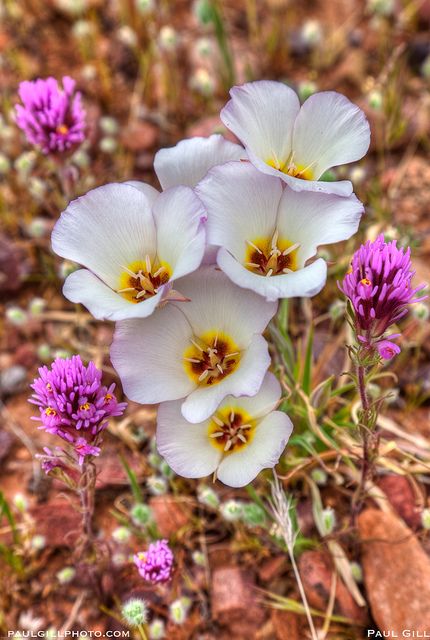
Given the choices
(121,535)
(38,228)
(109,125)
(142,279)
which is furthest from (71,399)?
(109,125)

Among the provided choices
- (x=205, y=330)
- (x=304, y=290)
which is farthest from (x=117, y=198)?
(x=304, y=290)

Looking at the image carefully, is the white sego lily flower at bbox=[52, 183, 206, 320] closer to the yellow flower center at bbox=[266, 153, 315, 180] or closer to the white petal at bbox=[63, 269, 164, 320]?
the white petal at bbox=[63, 269, 164, 320]

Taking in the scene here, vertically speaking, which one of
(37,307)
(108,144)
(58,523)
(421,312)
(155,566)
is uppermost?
(108,144)

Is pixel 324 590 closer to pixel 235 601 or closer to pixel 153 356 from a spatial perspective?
pixel 235 601

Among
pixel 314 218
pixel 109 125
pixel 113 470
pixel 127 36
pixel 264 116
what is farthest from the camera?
pixel 127 36

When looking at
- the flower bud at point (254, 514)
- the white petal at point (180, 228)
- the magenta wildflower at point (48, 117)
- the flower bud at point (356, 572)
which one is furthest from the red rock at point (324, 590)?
the magenta wildflower at point (48, 117)

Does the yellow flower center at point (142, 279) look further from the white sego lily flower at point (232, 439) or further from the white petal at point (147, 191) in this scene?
the white sego lily flower at point (232, 439)
